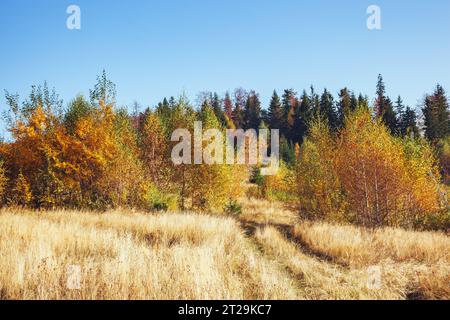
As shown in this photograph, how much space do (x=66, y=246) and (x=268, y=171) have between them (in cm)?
3345

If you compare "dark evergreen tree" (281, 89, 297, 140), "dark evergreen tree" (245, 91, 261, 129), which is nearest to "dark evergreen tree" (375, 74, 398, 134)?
"dark evergreen tree" (281, 89, 297, 140)

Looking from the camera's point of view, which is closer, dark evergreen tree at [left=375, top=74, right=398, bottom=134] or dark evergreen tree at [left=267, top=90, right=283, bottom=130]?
dark evergreen tree at [left=375, top=74, right=398, bottom=134]

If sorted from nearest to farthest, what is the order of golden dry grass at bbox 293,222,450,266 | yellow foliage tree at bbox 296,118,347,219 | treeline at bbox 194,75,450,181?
1. golden dry grass at bbox 293,222,450,266
2. yellow foliage tree at bbox 296,118,347,219
3. treeline at bbox 194,75,450,181

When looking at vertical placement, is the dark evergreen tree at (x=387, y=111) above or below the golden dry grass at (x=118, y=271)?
above

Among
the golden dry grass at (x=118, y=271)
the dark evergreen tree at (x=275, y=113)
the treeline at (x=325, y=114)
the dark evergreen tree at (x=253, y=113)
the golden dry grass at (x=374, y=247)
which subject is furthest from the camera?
the dark evergreen tree at (x=253, y=113)

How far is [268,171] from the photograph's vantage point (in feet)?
130

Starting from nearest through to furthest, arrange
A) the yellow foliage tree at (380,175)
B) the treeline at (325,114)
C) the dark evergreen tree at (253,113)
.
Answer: the yellow foliage tree at (380,175), the treeline at (325,114), the dark evergreen tree at (253,113)

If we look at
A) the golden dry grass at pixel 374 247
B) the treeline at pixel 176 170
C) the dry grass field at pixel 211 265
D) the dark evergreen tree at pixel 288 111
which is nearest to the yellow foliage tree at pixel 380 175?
the treeline at pixel 176 170

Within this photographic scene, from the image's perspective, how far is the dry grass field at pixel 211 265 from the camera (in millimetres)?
5172

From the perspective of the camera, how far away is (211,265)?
6.59 metres

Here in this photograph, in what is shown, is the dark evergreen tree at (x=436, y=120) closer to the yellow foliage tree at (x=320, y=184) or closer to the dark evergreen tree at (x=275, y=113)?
the dark evergreen tree at (x=275, y=113)

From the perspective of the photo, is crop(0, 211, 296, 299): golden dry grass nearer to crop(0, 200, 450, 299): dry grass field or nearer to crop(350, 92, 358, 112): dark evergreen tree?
crop(0, 200, 450, 299): dry grass field

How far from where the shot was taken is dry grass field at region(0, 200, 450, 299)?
5172mm
